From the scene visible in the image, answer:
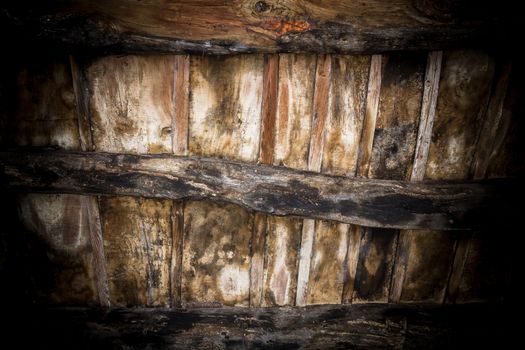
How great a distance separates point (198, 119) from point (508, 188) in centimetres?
145

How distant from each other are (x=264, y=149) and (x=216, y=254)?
0.60 m

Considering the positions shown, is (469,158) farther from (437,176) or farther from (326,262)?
(326,262)

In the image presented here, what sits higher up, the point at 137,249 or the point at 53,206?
the point at 53,206

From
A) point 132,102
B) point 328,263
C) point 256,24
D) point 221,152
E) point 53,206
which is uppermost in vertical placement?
point 256,24

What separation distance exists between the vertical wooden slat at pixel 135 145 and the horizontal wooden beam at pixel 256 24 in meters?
0.14

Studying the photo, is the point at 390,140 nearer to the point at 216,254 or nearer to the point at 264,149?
the point at 264,149

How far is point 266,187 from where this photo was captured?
134 centimetres

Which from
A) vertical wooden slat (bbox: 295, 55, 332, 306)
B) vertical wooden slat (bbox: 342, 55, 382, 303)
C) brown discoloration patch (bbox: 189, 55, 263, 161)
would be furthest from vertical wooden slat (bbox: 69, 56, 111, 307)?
vertical wooden slat (bbox: 342, 55, 382, 303)

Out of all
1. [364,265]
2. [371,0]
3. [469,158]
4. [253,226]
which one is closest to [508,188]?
[469,158]

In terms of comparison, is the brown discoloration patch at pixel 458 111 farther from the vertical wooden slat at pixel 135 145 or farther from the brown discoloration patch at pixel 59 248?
the brown discoloration patch at pixel 59 248

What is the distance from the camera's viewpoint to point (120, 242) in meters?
1.51

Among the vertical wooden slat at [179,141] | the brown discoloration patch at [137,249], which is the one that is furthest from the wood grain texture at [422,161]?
the brown discoloration patch at [137,249]

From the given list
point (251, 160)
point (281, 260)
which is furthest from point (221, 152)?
point (281, 260)

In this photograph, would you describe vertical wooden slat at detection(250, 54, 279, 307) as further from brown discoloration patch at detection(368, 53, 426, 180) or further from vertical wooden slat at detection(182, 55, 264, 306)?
brown discoloration patch at detection(368, 53, 426, 180)
